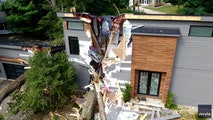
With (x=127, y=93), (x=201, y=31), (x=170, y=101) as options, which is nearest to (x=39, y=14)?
(x=127, y=93)

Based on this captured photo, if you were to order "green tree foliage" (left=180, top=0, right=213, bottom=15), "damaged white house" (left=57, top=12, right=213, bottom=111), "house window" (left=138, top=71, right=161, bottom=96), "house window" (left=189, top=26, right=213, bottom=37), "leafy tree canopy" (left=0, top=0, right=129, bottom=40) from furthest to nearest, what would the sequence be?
1. "green tree foliage" (left=180, top=0, right=213, bottom=15)
2. "leafy tree canopy" (left=0, top=0, right=129, bottom=40)
3. "house window" (left=138, top=71, right=161, bottom=96)
4. "damaged white house" (left=57, top=12, right=213, bottom=111)
5. "house window" (left=189, top=26, right=213, bottom=37)

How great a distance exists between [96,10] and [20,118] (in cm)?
1523

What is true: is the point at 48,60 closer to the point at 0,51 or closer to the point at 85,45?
the point at 85,45

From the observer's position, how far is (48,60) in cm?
1222

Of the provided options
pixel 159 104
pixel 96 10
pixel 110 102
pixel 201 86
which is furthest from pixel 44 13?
pixel 201 86

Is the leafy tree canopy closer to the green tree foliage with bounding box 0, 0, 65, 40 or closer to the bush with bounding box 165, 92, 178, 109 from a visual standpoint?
the green tree foliage with bounding box 0, 0, 65, 40

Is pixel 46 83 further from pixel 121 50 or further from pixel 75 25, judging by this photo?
pixel 121 50

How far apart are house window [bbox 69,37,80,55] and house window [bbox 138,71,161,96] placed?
491cm


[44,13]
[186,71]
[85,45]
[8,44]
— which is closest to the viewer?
[186,71]

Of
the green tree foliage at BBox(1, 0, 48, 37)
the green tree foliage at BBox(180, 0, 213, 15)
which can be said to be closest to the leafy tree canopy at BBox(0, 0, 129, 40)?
the green tree foliage at BBox(1, 0, 48, 37)

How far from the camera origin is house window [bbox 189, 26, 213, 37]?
9.96 metres

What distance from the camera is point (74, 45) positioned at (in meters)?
13.5

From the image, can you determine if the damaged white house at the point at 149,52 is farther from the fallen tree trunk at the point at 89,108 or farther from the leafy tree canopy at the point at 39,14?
the leafy tree canopy at the point at 39,14

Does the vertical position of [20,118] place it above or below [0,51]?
below
